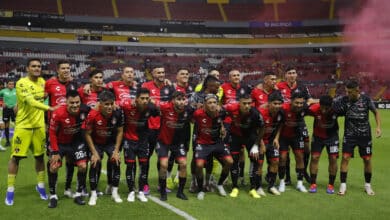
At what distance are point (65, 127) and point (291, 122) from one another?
4.23 meters

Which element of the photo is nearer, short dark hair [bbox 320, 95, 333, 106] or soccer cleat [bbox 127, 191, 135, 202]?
soccer cleat [bbox 127, 191, 135, 202]

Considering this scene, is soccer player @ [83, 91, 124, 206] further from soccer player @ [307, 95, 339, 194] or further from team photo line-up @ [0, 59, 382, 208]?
soccer player @ [307, 95, 339, 194]

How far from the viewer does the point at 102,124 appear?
6789 millimetres

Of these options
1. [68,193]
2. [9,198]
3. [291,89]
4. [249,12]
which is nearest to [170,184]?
[68,193]

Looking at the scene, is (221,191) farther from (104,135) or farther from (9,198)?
(9,198)

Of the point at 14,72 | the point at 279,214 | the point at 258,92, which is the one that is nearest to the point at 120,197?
the point at 279,214

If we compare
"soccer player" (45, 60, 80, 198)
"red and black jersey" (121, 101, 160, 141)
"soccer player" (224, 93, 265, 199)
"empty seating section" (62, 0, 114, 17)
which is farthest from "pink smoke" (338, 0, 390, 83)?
"soccer player" (45, 60, 80, 198)

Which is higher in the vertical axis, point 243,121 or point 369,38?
point 369,38

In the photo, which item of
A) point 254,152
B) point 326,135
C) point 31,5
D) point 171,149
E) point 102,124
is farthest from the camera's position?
point 31,5

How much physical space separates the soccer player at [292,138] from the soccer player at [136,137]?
2.60m

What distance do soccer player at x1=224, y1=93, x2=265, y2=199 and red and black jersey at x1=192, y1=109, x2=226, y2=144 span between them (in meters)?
0.34

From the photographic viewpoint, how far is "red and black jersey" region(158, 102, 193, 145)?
285 inches

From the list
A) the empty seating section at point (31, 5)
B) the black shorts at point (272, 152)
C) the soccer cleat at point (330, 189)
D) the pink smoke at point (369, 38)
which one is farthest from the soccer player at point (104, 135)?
the empty seating section at point (31, 5)

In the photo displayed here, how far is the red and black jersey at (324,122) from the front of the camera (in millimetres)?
7758
